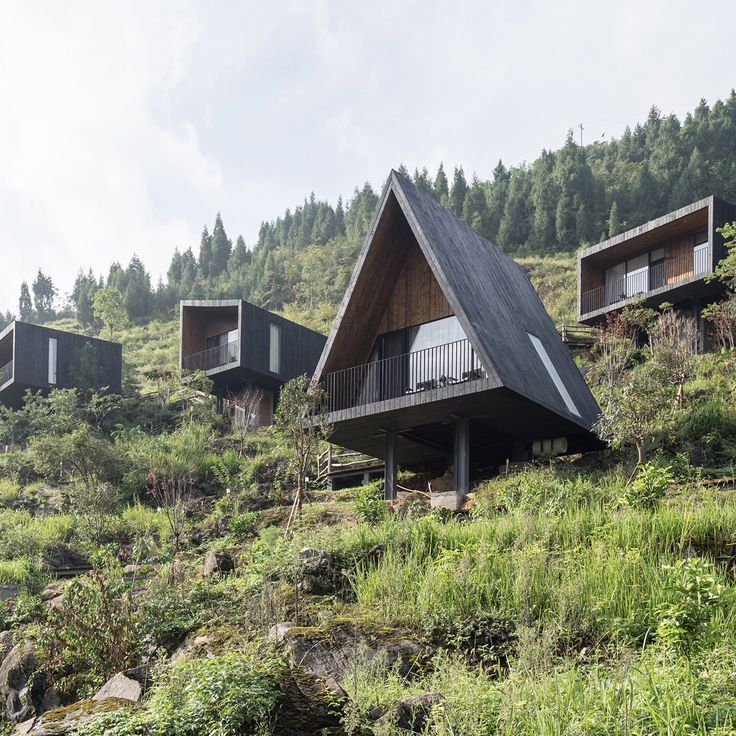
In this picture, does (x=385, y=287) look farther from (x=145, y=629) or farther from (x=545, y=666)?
(x=545, y=666)

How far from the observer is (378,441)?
1938 cm

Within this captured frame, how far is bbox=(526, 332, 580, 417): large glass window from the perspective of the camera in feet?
60.5

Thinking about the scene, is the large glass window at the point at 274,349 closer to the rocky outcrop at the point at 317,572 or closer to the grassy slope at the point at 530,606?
the grassy slope at the point at 530,606

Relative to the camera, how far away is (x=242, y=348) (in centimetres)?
3341

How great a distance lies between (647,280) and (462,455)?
17.4 m

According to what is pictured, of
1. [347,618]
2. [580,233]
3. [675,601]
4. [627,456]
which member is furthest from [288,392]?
[580,233]

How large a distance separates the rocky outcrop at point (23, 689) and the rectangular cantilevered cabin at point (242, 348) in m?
23.3

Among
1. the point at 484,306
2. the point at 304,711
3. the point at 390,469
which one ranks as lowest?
the point at 304,711

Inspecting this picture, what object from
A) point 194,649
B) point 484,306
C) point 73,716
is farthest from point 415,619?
point 484,306

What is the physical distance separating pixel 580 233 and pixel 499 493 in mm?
53934

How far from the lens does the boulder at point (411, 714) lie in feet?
19.9

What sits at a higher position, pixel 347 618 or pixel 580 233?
pixel 580 233

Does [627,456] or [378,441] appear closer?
[627,456]

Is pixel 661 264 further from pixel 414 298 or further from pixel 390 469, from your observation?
pixel 390 469
